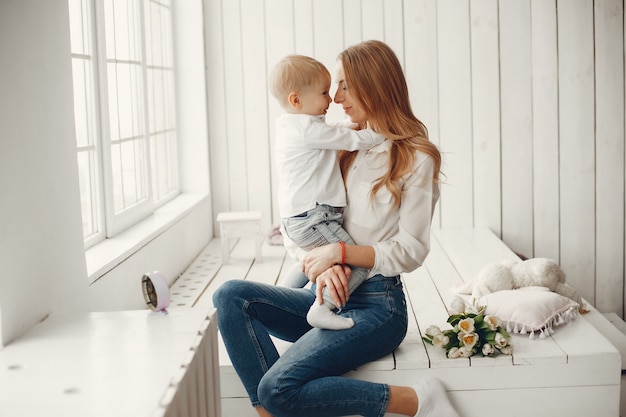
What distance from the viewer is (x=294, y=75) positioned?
257 centimetres

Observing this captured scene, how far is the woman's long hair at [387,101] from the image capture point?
95.6 inches

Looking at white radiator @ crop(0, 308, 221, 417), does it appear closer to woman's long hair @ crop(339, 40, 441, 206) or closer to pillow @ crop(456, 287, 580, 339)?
woman's long hair @ crop(339, 40, 441, 206)

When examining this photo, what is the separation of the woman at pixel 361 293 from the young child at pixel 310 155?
0.18 ft

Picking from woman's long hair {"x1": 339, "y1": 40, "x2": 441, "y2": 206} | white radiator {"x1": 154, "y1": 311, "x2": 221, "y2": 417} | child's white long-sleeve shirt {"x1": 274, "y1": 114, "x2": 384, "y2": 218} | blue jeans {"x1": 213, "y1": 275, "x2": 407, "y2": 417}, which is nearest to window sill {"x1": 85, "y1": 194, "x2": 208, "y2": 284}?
blue jeans {"x1": 213, "y1": 275, "x2": 407, "y2": 417}

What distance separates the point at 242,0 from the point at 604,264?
8.38 feet

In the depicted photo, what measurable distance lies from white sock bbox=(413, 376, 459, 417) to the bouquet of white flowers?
4.9 inches

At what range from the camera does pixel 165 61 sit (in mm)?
4465

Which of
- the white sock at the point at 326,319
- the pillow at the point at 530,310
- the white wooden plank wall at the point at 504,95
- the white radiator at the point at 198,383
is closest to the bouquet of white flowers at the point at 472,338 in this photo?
the pillow at the point at 530,310

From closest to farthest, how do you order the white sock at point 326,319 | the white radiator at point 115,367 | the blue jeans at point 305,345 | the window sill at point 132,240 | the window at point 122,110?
the white radiator at point 115,367 < the blue jeans at point 305,345 < the white sock at point 326,319 < the window sill at point 132,240 < the window at point 122,110

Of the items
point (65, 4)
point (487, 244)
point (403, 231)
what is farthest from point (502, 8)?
point (65, 4)

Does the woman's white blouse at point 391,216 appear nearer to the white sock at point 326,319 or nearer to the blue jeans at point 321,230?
the blue jeans at point 321,230

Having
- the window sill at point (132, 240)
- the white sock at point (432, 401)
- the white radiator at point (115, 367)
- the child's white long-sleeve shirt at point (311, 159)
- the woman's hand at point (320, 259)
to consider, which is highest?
the child's white long-sleeve shirt at point (311, 159)

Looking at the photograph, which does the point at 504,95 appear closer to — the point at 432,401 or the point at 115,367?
the point at 432,401

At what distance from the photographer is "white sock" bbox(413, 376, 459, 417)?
229 cm
